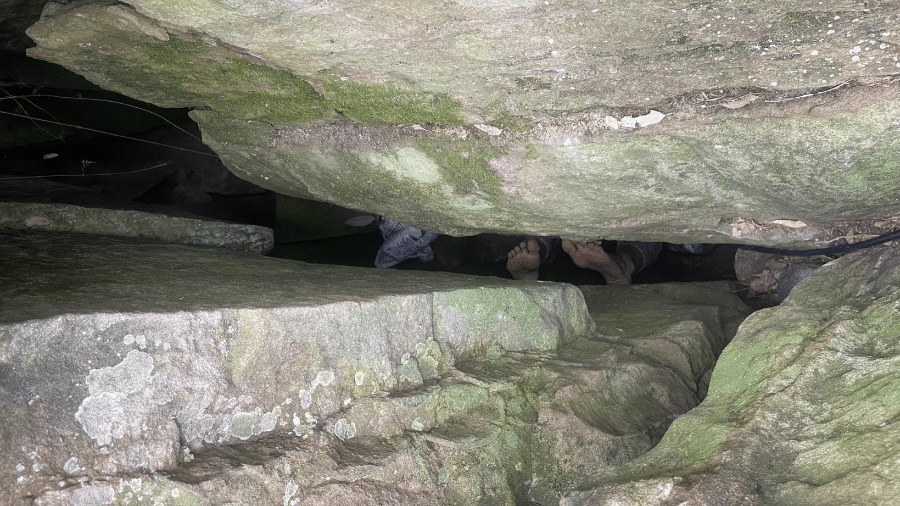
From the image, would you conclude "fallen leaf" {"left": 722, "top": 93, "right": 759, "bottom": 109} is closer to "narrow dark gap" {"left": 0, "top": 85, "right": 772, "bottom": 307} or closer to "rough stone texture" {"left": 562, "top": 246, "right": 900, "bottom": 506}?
"rough stone texture" {"left": 562, "top": 246, "right": 900, "bottom": 506}

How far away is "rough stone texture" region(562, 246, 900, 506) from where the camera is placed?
1423 millimetres

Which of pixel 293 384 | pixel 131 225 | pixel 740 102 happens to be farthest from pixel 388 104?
pixel 131 225

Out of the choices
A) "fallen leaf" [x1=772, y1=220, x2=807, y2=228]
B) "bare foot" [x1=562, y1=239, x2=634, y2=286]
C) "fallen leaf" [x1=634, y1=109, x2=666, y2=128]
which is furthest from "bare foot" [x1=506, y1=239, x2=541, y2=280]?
"fallen leaf" [x1=634, y1=109, x2=666, y2=128]

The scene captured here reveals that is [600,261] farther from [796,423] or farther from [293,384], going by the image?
[293,384]

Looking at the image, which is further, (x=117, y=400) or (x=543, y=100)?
(x=543, y=100)

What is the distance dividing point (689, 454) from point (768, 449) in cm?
19

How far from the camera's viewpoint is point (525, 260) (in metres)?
3.74

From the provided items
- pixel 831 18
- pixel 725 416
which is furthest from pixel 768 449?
pixel 831 18

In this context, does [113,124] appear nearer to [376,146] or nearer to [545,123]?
[376,146]

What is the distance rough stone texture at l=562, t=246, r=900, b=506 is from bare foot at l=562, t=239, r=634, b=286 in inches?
62.2

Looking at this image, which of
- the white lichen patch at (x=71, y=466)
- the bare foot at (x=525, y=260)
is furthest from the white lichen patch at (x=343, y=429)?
the bare foot at (x=525, y=260)

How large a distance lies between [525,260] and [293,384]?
7.18 ft

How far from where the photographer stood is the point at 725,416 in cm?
176

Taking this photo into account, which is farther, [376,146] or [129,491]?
[376,146]
